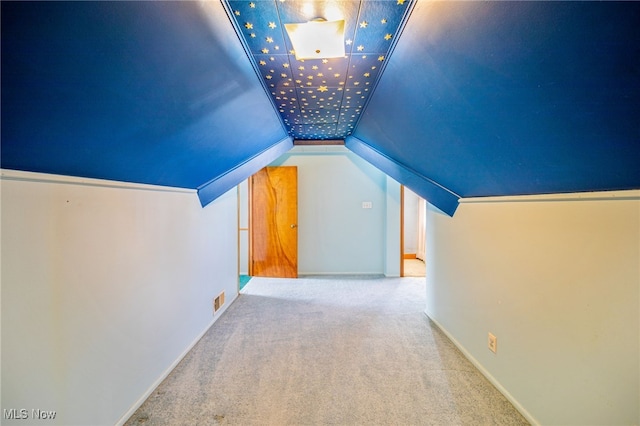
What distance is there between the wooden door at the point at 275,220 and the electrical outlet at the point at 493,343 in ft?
10.3

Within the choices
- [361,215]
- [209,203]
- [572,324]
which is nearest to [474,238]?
[572,324]

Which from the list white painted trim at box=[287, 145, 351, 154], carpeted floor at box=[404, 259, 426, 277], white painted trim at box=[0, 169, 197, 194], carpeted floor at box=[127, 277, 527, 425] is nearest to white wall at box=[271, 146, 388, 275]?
white painted trim at box=[287, 145, 351, 154]

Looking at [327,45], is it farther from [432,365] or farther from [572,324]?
[432,365]

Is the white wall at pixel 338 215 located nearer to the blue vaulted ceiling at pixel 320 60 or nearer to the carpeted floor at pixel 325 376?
the carpeted floor at pixel 325 376

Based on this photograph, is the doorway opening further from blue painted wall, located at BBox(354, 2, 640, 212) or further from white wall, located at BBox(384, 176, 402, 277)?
blue painted wall, located at BBox(354, 2, 640, 212)

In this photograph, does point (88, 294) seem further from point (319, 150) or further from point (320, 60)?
point (319, 150)

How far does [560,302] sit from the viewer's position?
133 centimetres

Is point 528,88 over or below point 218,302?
over

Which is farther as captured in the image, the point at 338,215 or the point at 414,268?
the point at 414,268

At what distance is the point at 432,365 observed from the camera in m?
2.08

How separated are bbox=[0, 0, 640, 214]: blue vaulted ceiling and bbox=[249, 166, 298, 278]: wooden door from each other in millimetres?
2799

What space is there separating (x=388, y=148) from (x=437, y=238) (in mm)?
1114
